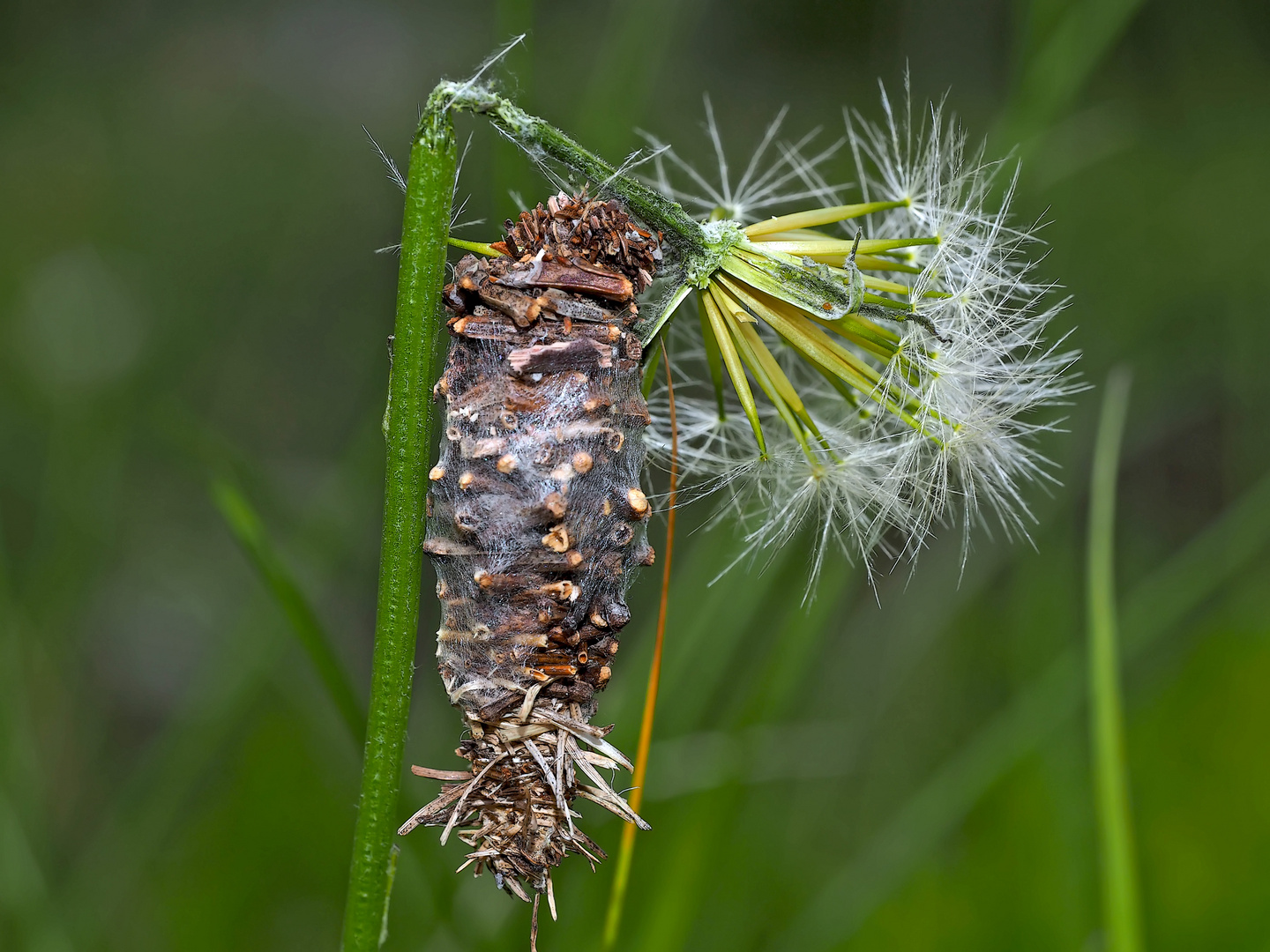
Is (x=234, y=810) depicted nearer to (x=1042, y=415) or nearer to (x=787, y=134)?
(x=1042, y=415)

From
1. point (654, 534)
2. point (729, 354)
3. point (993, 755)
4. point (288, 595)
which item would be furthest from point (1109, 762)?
point (654, 534)

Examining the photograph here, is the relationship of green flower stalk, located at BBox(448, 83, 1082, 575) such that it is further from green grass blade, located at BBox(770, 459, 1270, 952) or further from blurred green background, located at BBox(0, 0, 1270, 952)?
green grass blade, located at BBox(770, 459, 1270, 952)

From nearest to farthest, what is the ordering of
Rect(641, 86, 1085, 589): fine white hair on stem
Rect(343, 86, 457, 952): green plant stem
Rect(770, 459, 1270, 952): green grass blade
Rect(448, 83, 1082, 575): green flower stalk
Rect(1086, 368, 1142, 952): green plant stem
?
Rect(343, 86, 457, 952): green plant stem
Rect(1086, 368, 1142, 952): green plant stem
Rect(448, 83, 1082, 575): green flower stalk
Rect(641, 86, 1085, 589): fine white hair on stem
Rect(770, 459, 1270, 952): green grass blade

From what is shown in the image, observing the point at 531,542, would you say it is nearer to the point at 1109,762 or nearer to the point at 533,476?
the point at 533,476

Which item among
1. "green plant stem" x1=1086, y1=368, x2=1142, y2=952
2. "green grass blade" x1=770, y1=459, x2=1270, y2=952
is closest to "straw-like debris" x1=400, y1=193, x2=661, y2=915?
"green plant stem" x1=1086, y1=368, x2=1142, y2=952

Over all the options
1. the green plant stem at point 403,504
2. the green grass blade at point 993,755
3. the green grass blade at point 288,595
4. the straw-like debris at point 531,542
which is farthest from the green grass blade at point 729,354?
the green grass blade at point 993,755

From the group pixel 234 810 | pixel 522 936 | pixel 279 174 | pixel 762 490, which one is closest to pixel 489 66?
pixel 762 490

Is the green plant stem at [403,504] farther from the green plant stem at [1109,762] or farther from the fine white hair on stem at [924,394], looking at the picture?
the green plant stem at [1109,762]
